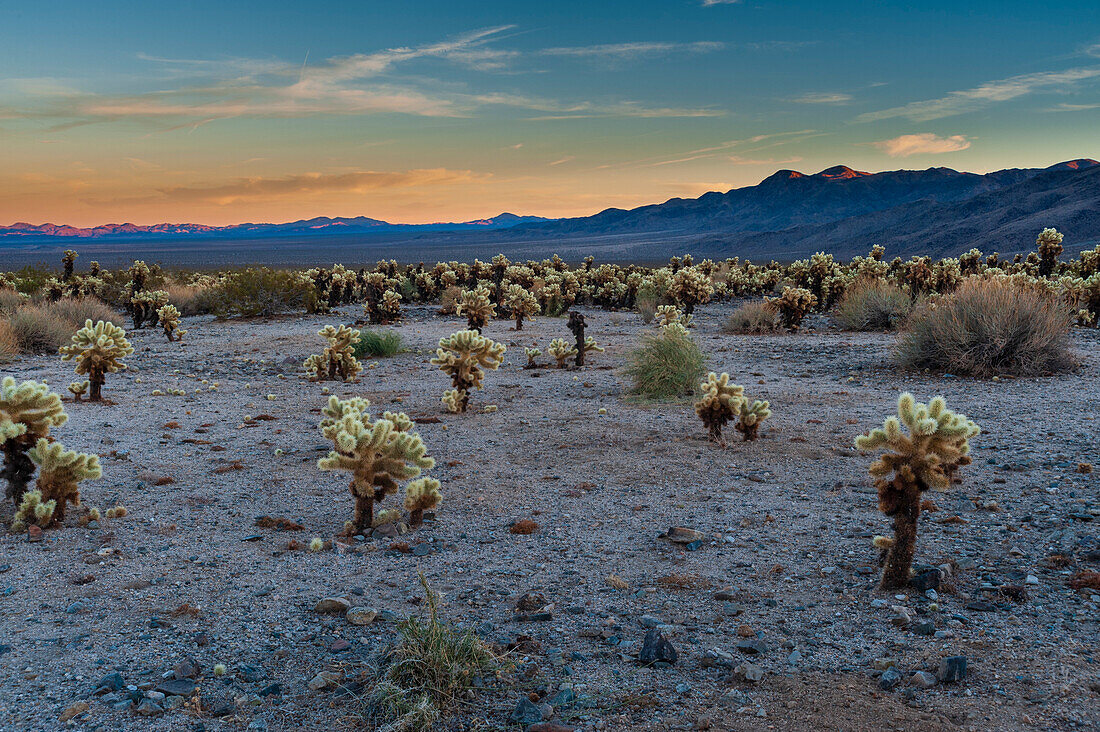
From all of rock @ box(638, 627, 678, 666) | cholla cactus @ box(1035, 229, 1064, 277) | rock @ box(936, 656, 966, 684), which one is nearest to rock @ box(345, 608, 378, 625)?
rock @ box(638, 627, 678, 666)

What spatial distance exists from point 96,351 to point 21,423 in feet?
15.5

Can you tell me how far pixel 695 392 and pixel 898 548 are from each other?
649 centimetres

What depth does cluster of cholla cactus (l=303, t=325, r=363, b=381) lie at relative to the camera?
12.2 metres

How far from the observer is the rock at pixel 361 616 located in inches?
163

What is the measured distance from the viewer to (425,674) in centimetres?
336

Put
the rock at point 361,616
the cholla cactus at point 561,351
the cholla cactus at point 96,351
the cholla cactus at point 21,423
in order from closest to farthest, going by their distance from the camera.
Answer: the rock at point 361,616, the cholla cactus at point 21,423, the cholla cactus at point 96,351, the cholla cactus at point 561,351

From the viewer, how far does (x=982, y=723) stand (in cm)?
307

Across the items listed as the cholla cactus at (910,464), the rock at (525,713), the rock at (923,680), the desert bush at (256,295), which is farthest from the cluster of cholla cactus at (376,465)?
the desert bush at (256,295)

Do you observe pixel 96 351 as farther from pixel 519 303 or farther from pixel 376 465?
pixel 519 303

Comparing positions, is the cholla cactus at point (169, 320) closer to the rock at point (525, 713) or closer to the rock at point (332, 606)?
the rock at point (332, 606)

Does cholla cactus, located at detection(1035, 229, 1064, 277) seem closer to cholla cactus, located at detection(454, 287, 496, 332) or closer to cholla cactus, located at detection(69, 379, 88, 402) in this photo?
cholla cactus, located at detection(454, 287, 496, 332)

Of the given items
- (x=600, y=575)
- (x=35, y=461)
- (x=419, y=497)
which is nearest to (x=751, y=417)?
(x=600, y=575)

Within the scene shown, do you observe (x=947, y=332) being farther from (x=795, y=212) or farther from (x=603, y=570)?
(x=795, y=212)

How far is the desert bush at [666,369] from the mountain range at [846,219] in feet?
214
